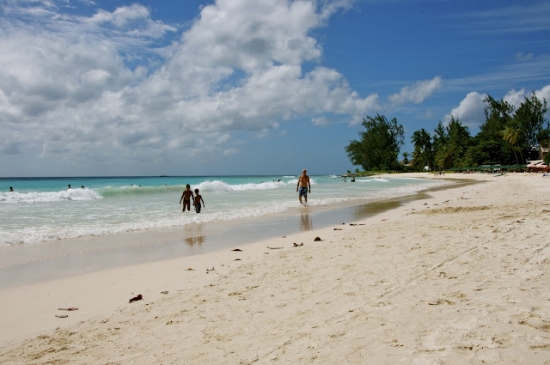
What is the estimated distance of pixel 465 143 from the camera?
276ft

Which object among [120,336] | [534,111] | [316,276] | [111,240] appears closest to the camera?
[120,336]

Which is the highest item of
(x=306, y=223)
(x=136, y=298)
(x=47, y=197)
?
(x=47, y=197)

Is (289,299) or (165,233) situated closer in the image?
(289,299)

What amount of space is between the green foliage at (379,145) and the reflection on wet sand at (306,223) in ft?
294

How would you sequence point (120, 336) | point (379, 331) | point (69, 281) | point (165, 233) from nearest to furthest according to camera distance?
point (379, 331)
point (120, 336)
point (69, 281)
point (165, 233)

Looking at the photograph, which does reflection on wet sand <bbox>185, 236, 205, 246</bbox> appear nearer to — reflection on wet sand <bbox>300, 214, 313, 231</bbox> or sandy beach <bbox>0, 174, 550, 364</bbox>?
sandy beach <bbox>0, 174, 550, 364</bbox>

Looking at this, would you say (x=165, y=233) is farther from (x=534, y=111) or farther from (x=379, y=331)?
(x=534, y=111)

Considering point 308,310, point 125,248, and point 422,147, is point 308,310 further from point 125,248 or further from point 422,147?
point 422,147

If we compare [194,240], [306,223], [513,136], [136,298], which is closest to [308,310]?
[136,298]

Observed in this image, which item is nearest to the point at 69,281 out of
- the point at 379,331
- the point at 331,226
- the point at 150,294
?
the point at 150,294

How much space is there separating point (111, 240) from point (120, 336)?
739 cm

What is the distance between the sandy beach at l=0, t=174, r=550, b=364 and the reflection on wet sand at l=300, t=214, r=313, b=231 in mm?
4816

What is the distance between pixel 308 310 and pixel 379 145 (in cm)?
10132

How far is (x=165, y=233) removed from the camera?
11914 millimetres
